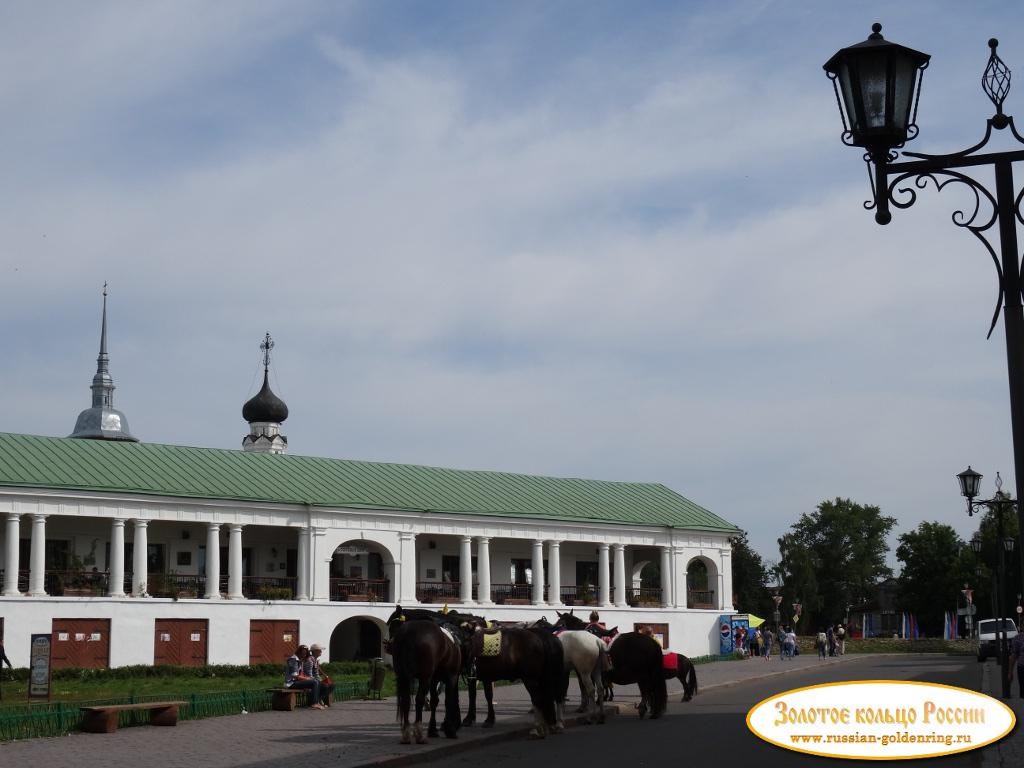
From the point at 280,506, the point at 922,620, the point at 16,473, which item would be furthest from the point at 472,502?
the point at 922,620

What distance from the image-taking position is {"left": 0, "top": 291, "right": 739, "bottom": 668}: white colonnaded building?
1837 inches

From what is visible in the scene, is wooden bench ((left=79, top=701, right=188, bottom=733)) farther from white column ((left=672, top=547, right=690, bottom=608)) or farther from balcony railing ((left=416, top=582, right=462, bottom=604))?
white column ((left=672, top=547, right=690, bottom=608))

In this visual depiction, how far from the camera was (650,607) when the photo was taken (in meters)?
61.3

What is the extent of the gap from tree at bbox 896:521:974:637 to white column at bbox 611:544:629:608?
46.9 meters

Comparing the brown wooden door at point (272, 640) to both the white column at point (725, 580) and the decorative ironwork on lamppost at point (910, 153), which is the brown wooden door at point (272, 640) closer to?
the white column at point (725, 580)

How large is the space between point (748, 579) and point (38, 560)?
227 ft

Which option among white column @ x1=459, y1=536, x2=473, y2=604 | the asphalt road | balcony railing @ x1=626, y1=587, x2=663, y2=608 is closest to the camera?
the asphalt road

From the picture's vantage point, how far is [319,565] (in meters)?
52.2

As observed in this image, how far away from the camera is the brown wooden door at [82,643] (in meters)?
45.2

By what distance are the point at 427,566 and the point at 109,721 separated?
36591 mm

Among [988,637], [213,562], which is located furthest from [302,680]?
[988,637]

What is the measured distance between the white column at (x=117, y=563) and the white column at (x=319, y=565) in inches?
285

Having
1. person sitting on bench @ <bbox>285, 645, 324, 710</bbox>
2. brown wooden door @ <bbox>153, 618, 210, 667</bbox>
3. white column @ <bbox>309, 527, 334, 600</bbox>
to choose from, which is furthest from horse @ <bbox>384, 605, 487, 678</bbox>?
white column @ <bbox>309, 527, 334, 600</bbox>

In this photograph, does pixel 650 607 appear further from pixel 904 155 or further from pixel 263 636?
pixel 904 155
